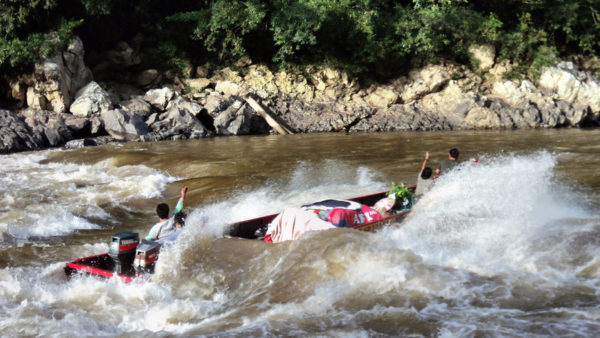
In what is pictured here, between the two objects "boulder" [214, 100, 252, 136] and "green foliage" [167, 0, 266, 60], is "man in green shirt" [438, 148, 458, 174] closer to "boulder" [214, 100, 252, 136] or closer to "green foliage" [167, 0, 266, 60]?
"boulder" [214, 100, 252, 136]

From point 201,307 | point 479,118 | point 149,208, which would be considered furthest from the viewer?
point 479,118

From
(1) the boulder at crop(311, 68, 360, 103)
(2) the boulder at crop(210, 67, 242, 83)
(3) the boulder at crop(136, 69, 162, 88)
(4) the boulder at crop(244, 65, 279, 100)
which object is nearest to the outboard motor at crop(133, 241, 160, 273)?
(4) the boulder at crop(244, 65, 279, 100)

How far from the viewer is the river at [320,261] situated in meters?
4.82

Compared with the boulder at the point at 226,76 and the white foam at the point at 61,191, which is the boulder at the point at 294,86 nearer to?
the boulder at the point at 226,76

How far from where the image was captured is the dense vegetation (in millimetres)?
21438

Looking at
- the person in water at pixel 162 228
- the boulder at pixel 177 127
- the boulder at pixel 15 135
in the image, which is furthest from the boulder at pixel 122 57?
the person in water at pixel 162 228

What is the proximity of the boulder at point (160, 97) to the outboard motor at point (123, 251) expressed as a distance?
1510 cm

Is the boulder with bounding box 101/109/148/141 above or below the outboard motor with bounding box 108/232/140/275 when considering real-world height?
above

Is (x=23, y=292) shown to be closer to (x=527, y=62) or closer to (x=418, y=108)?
(x=418, y=108)

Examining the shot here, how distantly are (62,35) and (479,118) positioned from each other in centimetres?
1627

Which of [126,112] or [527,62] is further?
[527,62]

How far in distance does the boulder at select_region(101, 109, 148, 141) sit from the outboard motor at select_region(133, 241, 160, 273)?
13.2 meters

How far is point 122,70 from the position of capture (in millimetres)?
22625

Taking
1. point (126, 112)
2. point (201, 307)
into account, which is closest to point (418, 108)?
point (126, 112)
